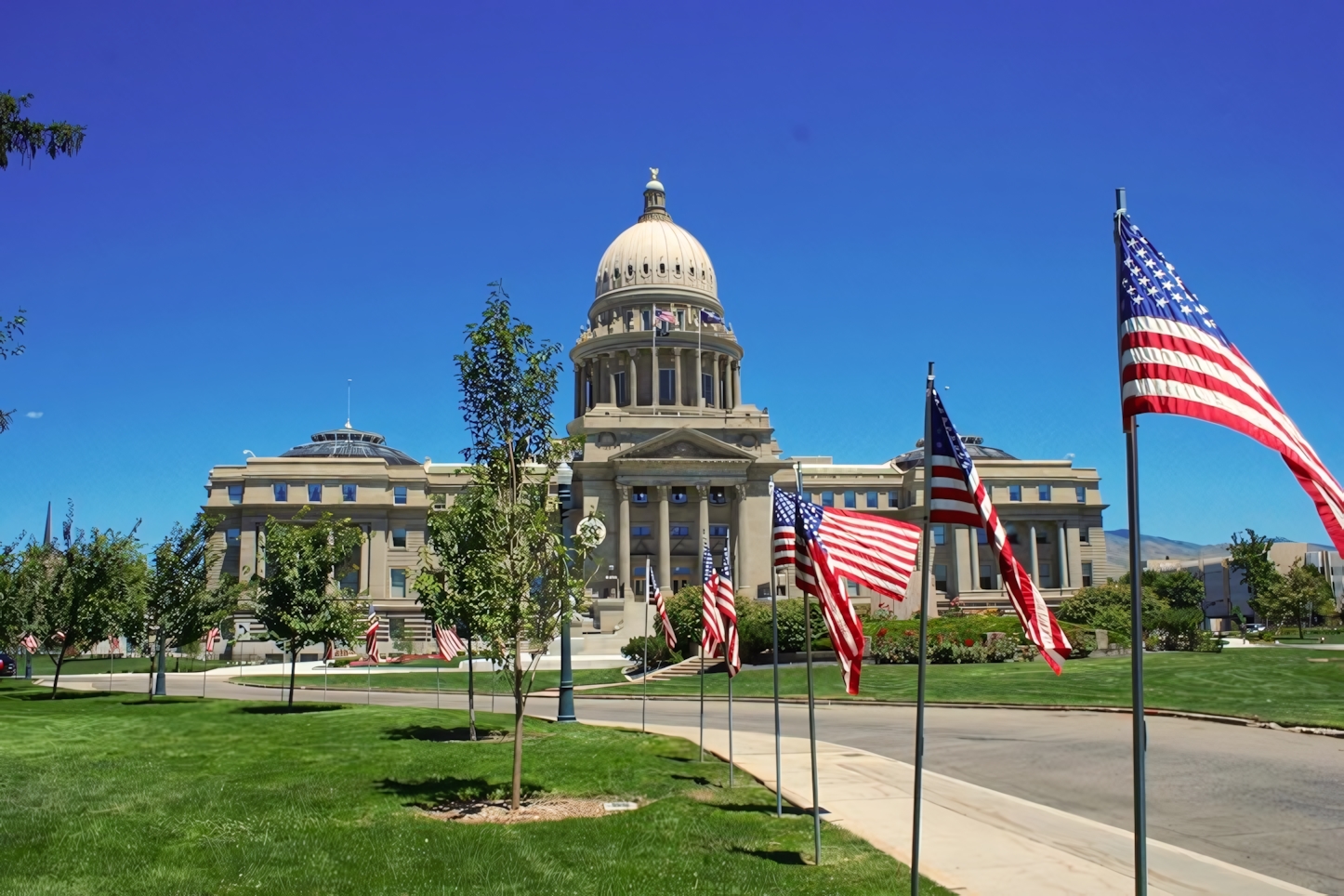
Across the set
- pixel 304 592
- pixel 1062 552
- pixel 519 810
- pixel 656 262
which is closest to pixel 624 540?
pixel 656 262

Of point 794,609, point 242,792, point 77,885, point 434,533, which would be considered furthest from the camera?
point 794,609

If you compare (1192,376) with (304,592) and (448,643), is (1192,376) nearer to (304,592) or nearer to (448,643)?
(304,592)

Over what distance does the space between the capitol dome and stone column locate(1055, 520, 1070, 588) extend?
44476 mm

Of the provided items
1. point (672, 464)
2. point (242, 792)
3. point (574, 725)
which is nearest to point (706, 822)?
point (242, 792)

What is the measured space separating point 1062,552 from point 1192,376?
11391 cm

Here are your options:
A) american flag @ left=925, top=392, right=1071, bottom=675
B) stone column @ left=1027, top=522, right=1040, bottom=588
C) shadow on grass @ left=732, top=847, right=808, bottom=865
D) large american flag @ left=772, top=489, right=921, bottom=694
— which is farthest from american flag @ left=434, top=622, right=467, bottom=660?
stone column @ left=1027, top=522, right=1040, bottom=588

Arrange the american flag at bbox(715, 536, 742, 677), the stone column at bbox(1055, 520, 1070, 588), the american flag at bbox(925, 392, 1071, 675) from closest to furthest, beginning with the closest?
the american flag at bbox(925, 392, 1071, 675) → the american flag at bbox(715, 536, 742, 677) → the stone column at bbox(1055, 520, 1070, 588)

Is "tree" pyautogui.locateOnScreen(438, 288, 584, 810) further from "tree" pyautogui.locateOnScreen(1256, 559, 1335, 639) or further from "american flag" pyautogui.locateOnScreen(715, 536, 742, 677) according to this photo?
"tree" pyautogui.locateOnScreen(1256, 559, 1335, 639)

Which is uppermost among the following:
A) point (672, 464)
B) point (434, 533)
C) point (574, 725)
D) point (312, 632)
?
point (672, 464)

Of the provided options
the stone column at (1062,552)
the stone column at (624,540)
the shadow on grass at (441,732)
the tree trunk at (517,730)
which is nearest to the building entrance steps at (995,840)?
the tree trunk at (517,730)

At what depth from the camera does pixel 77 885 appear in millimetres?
11578

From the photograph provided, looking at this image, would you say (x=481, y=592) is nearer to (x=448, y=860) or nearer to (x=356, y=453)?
(x=448, y=860)

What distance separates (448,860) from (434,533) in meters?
15.9

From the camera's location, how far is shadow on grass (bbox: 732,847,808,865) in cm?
1339
